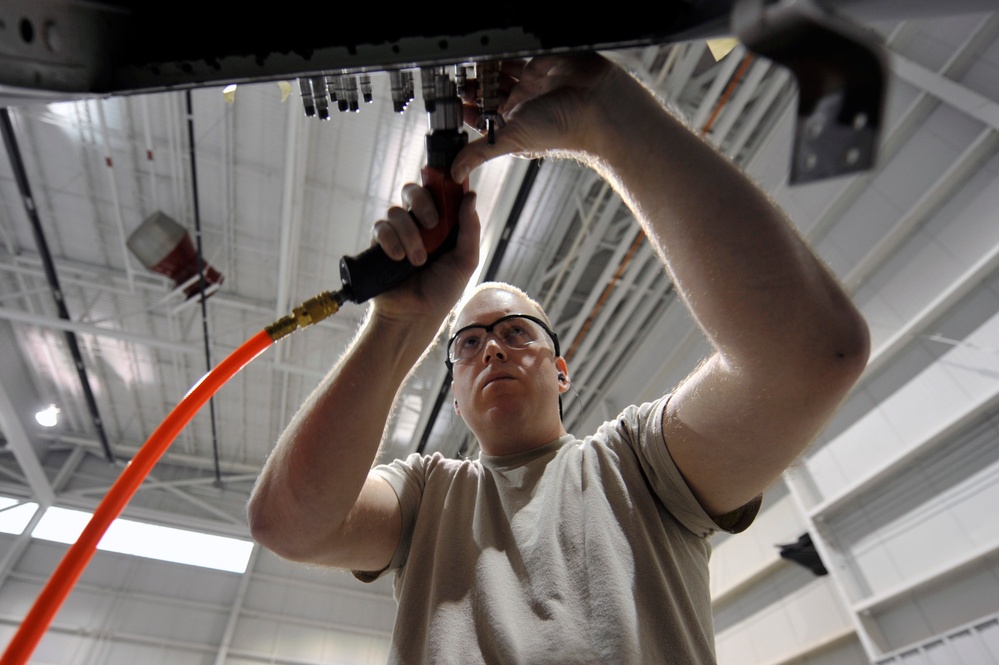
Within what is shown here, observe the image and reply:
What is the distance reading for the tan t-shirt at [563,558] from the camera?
75 centimetres

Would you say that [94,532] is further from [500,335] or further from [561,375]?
[561,375]

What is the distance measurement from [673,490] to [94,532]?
2.58 ft

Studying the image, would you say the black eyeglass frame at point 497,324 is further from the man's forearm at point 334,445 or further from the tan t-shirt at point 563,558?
the man's forearm at point 334,445

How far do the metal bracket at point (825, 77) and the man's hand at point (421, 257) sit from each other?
488 mm

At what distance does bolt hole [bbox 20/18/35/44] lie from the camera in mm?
597

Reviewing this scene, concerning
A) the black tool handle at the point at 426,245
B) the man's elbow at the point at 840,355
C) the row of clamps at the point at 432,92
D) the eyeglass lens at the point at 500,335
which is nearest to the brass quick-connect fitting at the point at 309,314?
the black tool handle at the point at 426,245

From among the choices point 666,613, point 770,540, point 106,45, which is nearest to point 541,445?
point 666,613

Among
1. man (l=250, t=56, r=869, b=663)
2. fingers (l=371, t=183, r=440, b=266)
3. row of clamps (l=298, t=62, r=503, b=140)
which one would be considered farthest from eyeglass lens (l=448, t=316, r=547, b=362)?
row of clamps (l=298, t=62, r=503, b=140)

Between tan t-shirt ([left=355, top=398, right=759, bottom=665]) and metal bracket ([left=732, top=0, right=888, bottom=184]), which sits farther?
tan t-shirt ([left=355, top=398, right=759, bottom=665])

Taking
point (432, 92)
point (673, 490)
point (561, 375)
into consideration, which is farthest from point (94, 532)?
point (561, 375)

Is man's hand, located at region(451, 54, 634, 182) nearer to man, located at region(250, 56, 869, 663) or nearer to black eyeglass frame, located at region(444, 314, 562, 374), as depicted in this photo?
man, located at region(250, 56, 869, 663)

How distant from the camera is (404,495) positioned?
1.10 meters

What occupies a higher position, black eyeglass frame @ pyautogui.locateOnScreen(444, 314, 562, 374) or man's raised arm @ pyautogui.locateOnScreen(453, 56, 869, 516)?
black eyeglass frame @ pyautogui.locateOnScreen(444, 314, 562, 374)

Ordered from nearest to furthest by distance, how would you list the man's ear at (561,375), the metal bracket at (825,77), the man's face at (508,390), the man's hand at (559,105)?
the metal bracket at (825,77)
the man's hand at (559,105)
the man's face at (508,390)
the man's ear at (561,375)
